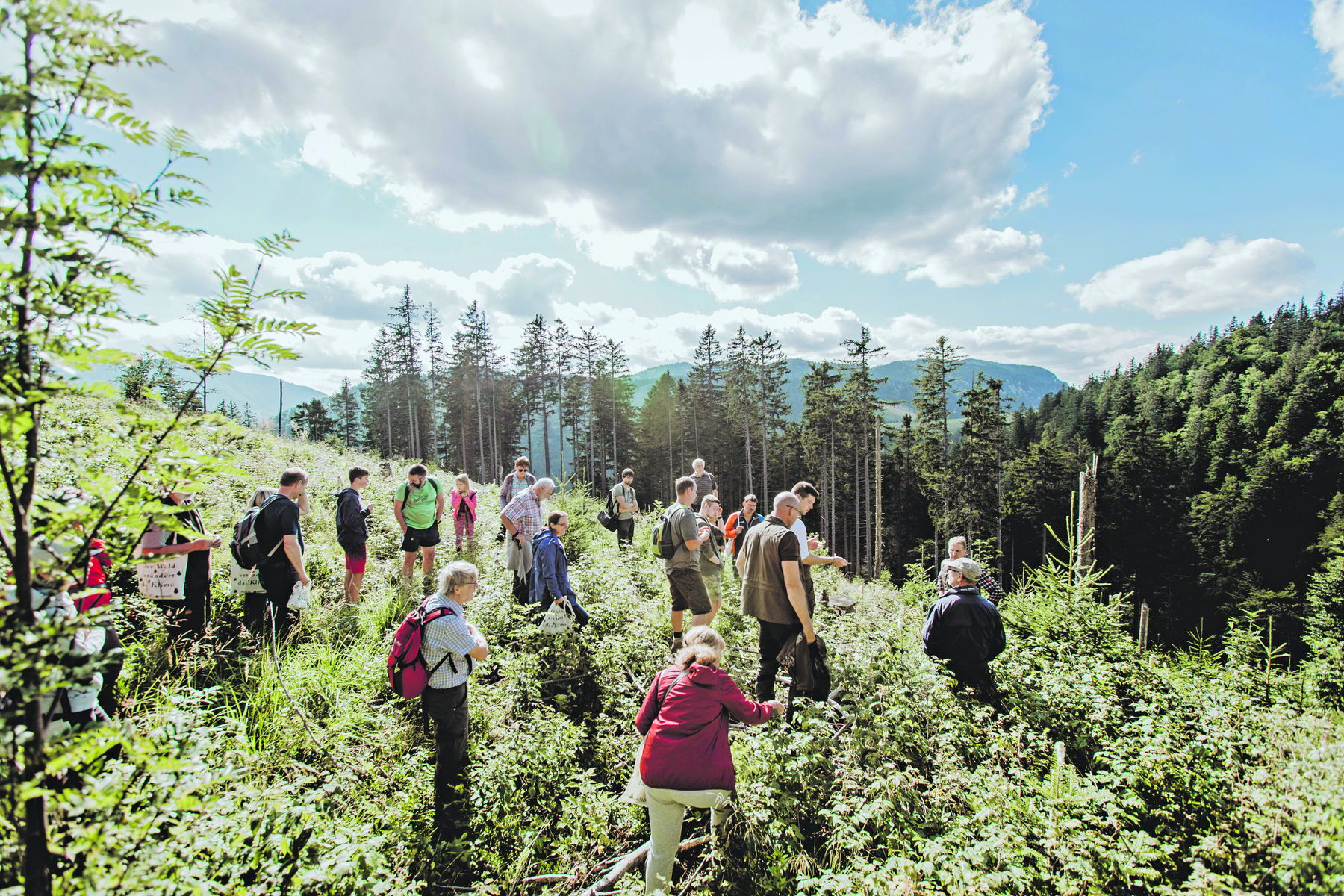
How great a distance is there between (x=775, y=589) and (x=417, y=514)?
216 inches

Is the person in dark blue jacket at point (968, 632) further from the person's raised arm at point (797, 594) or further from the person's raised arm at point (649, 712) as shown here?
the person's raised arm at point (649, 712)

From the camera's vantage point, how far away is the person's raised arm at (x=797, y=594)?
190 inches

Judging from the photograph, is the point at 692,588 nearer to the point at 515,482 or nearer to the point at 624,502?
the point at 624,502

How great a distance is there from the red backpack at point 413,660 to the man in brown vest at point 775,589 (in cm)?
267

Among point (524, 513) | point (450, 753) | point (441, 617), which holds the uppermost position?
point (524, 513)

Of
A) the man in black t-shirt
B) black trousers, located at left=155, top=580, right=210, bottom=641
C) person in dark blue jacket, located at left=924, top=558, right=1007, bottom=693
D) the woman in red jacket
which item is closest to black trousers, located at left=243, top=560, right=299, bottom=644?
the man in black t-shirt

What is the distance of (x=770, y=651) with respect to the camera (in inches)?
203

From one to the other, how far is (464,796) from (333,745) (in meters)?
1.07

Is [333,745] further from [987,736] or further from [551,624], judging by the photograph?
[987,736]

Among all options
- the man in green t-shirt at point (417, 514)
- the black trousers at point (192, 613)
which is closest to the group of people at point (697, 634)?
the man in green t-shirt at point (417, 514)

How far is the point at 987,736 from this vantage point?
4.49m

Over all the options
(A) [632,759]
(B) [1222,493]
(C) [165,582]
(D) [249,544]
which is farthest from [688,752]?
(B) [1222,493]

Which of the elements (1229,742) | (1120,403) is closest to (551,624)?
(1229,742)

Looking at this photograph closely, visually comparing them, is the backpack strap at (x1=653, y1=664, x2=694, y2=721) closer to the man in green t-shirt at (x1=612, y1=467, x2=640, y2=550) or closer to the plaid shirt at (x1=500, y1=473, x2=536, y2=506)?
the plaid shirt at (x1=500, y1=473, x2=536, y2=506)
